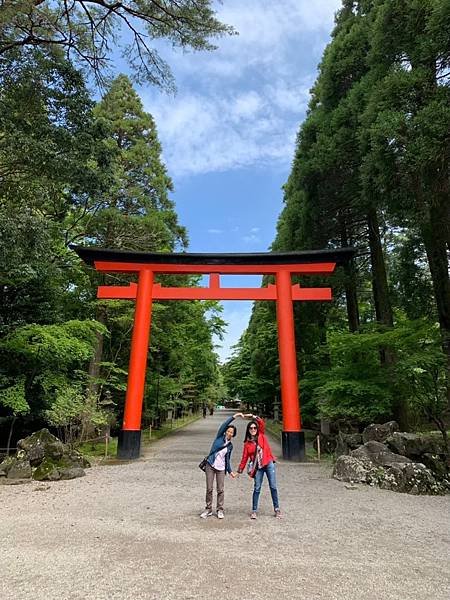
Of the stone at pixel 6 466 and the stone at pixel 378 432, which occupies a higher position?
the stone at pixel 378 432

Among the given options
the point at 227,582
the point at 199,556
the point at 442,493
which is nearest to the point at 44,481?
the point at 199,556

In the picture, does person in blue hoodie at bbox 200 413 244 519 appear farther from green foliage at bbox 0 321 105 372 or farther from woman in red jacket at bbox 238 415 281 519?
green foliage at bbox 0 321 105 372

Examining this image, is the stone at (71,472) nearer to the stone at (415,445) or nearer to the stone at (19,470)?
the stone at (19,470)

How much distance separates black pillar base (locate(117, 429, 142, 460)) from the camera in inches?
381

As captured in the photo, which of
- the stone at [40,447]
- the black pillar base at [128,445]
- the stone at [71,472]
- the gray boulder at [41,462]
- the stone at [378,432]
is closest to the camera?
the gray boulder at [41,462]

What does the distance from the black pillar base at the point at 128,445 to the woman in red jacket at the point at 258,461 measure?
18.2 feet

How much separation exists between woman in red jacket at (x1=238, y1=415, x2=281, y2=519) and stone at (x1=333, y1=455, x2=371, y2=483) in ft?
8.87

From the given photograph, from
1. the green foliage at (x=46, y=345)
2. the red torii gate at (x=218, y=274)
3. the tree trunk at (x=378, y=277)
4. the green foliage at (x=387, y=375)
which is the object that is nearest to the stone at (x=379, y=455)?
the green foliage at (x=387, y=375)

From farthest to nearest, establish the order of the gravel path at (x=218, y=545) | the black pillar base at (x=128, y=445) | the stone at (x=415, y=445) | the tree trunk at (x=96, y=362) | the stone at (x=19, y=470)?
the tree trunk at (x=96, y=362)
the black pillar base at (x=128, y=445)
the stone at (x=415, y=445)
the stone at (x=19, y=470)
the gravel path at (x=218, y=545)

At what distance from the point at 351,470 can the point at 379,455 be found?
0.60 meters

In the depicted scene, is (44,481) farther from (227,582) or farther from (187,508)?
(227,582)

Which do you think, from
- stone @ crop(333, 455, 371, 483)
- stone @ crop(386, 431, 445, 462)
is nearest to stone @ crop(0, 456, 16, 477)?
stone @ crop(333, 455, 371, 483)

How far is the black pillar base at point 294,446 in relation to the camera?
31.9 ft

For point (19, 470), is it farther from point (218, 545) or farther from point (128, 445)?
point (218, 545)
